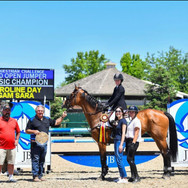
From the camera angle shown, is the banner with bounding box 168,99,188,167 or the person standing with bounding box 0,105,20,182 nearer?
the person standing with bounding box 0,105,20,182

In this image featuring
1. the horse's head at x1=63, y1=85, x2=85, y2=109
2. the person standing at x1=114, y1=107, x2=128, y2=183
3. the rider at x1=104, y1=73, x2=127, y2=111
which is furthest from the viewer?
the horse's head at x1=63, y1=85, x2=85, y2=109

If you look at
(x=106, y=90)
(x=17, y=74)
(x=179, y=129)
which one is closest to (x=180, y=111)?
(x=179, y=129)

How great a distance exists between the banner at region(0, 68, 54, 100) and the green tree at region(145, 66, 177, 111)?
2519cm

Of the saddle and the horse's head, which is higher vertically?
the horse's head

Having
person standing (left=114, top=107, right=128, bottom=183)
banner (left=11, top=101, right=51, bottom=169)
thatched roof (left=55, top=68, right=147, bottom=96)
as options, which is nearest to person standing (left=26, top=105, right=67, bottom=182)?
banner (left=11, top=101, right=51, bottom=169)

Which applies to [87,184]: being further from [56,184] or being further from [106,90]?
[106,90]

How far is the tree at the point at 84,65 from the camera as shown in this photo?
59781 mm

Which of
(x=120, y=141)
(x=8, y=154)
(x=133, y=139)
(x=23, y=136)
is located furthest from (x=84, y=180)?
(x=23, y=136)

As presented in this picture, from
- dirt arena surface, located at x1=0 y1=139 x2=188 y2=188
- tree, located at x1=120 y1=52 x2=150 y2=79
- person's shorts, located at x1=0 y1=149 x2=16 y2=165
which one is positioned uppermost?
tree, located at x1=120 y1=52 x2=150 y2=79

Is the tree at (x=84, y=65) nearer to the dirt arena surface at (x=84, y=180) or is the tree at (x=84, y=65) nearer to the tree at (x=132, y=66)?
the tree at (x=132, y=66)

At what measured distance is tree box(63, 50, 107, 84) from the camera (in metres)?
59.8

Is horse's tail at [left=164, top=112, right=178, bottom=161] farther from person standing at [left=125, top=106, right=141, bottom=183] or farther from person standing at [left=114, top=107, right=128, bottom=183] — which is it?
person standing at [left=114, top=107, right=128, bottom=183]

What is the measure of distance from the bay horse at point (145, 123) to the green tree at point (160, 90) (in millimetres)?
25465

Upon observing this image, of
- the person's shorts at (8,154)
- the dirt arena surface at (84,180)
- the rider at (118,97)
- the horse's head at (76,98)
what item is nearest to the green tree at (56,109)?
the dirt arena surface at (84,180)
